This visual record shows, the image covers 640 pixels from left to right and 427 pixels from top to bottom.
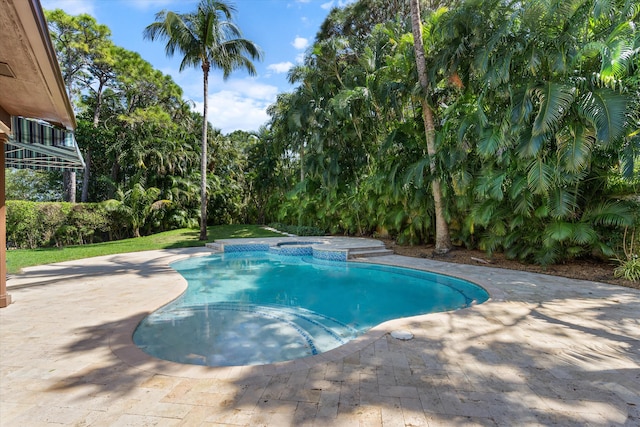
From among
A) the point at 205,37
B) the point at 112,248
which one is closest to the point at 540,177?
the point at 205,37

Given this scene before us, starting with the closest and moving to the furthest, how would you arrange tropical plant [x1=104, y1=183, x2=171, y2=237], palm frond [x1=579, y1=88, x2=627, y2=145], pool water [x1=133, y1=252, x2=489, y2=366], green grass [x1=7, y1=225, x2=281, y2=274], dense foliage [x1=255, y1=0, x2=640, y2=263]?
1. pool water [x1=133, y1=252, x2=489, y2=366]
2. palm frond [x1=579, y1=88, x2=627, y2=145]
3. dense foliage [x1=255, y1=0, x2=640, y2=263]
4. green grass [x1=7, y1=225, x2=281, y2=274]
5. tropical plant [x1=104, y1=183, x2=171, y2=237]

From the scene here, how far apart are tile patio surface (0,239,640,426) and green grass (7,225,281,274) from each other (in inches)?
276

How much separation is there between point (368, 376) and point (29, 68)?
5624 millimetres

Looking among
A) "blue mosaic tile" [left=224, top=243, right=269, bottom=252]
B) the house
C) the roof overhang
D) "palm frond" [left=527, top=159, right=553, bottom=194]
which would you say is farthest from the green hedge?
"palm frond" [left=527, top=159, right=553, bottom=194]

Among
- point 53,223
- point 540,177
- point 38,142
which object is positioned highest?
point 38,142

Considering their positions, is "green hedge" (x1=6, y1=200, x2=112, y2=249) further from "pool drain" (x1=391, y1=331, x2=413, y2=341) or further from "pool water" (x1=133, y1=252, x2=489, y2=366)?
"pool drain" (x1=391, y1=331, x2=413, y2=341)

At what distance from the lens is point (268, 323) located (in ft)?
18.6

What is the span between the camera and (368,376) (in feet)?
10.3

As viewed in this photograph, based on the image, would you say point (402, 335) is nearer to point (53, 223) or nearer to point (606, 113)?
point (606, 113)

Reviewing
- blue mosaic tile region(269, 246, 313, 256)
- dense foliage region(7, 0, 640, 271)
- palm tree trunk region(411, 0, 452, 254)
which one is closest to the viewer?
dense foliage region(7, 0, 640, 271)

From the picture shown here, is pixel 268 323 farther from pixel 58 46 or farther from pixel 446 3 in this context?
pixel 58 46

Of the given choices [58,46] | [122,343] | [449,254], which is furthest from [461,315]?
[58,46]

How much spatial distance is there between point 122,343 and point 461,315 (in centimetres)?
505

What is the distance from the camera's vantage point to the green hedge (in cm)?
1431
